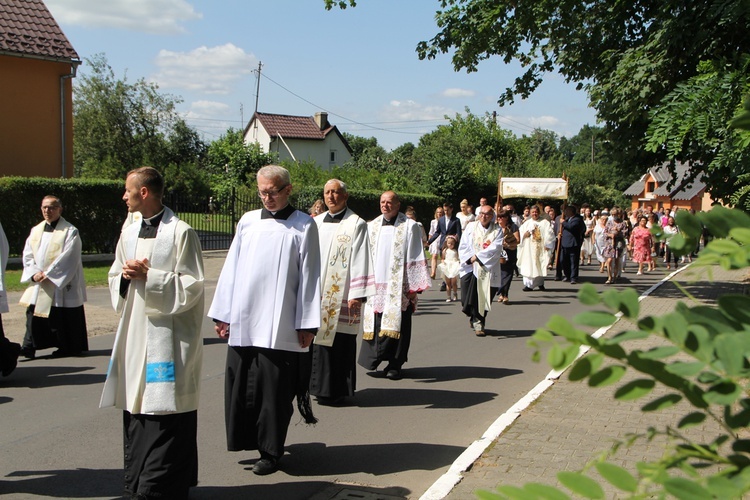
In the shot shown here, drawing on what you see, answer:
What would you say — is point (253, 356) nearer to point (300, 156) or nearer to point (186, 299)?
point (186, 299)

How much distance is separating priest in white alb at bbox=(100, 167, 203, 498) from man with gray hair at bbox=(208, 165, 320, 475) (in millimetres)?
629

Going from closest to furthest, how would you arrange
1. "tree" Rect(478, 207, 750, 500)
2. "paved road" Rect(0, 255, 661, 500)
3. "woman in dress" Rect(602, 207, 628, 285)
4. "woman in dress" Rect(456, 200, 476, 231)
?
"tree" Rect(478, 207, 750, 500) < "paved road" Rect(0, 255, 661, 500) < "woman in dress" Rect(456, 200, 476, 231) < "woman in dress" Rect(602, 207, 628, 285)

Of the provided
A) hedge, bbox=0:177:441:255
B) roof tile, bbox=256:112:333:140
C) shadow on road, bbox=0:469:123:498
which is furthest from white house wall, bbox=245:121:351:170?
shadow on road, bbox=0:469:123:498

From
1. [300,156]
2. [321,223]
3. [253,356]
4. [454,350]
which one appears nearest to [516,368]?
[454,350]

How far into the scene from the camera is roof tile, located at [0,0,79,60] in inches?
949

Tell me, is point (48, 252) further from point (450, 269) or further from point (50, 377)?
point (450, 269)

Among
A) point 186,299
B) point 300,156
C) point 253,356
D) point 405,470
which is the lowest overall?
point 405,470

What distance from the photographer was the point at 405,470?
19.0 feet

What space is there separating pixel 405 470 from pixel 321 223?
276 centimetres

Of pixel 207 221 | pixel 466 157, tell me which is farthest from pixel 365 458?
pixel 466 157

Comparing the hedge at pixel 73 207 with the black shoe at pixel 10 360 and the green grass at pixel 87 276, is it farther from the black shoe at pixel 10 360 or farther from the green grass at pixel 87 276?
the black shoe at pixel 10 360

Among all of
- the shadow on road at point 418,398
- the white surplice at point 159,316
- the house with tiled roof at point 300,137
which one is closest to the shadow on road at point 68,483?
the white surplice at point 159,316

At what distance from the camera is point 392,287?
9.02m

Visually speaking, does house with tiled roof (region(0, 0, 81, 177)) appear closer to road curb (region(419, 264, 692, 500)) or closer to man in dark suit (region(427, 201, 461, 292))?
man in dark suit (region(427, 201, 461, 292))
